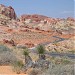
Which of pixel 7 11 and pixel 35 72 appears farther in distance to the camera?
pixel 7 11

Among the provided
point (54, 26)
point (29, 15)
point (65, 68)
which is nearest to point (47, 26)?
point (54, 26)

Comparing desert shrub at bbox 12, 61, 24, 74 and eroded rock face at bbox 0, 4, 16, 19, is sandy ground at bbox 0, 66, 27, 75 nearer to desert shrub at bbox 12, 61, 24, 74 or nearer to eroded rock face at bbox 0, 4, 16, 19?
desert shrub at bbox 12, 61, 24, 74

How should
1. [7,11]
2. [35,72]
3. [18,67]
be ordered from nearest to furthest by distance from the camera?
1. [35,72]
2. [18,67]
3. [7,11]

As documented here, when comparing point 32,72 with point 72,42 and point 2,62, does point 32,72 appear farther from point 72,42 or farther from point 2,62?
point 72,42

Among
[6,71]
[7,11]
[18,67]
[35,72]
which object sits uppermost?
[7,11]

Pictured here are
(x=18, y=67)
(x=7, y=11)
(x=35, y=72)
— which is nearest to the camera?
(x=35, y=72)

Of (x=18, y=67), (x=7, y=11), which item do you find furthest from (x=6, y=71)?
(x=7, y=11)

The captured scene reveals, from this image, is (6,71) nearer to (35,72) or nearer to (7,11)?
(35,72)

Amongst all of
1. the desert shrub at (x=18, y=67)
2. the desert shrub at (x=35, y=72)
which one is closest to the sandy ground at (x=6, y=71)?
the desert shrub at (x=18, y=67)

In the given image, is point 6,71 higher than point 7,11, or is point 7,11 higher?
point 7,11

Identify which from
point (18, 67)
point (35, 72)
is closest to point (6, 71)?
point (18, 67)

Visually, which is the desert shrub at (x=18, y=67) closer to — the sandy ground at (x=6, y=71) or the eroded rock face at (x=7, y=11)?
the sandy ground at (x=6, y=71)

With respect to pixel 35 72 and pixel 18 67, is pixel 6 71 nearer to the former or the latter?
pixel 18 67

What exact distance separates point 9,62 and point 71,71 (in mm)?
8966
